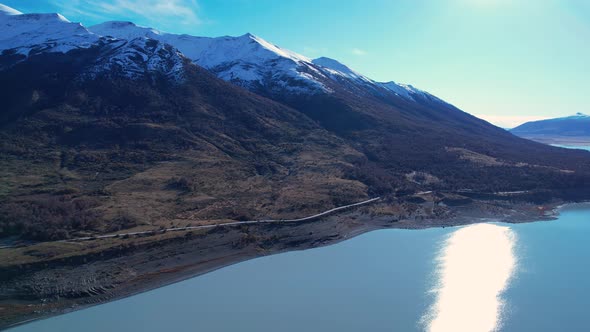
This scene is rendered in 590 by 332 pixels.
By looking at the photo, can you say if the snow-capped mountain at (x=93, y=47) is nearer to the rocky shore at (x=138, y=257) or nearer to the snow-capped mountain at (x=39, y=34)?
the snow-capped mountain at (x=39, y=34)

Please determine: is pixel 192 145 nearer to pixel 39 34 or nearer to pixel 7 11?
pixel 39 34

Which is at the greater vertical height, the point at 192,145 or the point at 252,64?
the point at 252,64

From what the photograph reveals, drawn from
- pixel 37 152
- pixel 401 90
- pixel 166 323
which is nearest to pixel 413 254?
pixel 166 323

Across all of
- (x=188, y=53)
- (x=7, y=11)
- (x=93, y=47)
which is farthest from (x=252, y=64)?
(x=7, y=11)

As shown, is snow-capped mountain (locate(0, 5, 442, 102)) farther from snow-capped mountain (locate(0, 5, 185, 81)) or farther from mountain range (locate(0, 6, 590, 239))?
mountain range (locate(0, 6, 590, 239))

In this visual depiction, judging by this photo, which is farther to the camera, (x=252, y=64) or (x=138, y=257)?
(x=252, y=64)

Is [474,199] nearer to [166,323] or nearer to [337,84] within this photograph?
[166,323]
